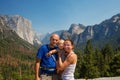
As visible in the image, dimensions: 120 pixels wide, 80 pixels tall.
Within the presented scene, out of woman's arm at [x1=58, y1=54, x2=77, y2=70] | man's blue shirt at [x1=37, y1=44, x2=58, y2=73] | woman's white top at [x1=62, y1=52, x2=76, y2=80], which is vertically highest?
man's blue shirt at [x1=37, y1=44, x2=58, y2=73]

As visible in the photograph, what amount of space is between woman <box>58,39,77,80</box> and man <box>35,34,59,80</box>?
668mm

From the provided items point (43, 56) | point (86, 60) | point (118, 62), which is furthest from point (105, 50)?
point (43, 56)

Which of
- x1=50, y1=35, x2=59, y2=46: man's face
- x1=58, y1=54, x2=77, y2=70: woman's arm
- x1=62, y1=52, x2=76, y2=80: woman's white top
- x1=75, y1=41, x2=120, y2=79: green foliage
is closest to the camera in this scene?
x1=58, y1=54, x2=77, y2=70: woman's arm

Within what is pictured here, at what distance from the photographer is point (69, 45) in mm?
7762

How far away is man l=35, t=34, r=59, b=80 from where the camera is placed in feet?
27.8

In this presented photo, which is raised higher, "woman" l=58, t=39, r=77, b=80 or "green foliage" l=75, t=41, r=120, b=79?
"green foliage" l=75, t=41, r=120, b=79

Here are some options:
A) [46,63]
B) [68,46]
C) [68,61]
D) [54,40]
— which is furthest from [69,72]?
[54,40]

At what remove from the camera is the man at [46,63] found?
8477 millimetres

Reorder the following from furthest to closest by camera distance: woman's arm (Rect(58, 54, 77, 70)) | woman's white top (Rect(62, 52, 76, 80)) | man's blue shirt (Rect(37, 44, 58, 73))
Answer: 1. man's blue shirt (Rect(37, 44, 58, 73))
2. woman's white top (Rect(62, 52, 76, 80))
3. woman's arm (Rect(58, 54, 77, 70))

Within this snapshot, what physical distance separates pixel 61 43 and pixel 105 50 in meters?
94.4

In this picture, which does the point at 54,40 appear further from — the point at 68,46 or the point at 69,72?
the point at 69,72

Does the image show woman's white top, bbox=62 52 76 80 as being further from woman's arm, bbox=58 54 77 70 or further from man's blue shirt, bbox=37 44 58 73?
man's blue shirt, bbox=37 44 58 73

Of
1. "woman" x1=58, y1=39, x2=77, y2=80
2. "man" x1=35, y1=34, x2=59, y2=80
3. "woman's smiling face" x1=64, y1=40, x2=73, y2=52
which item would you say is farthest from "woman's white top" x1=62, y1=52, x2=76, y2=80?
"man" x1=35, y1=34, x2=59, y2=80

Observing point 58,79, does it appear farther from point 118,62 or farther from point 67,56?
point 118,62
